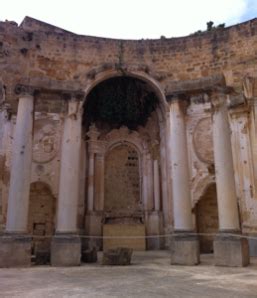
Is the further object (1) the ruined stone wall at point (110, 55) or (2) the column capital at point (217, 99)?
(1) the ruined stone wall at point (110, 55)

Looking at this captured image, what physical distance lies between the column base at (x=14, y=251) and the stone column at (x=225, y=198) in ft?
17.2

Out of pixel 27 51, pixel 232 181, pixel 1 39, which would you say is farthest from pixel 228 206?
pixel 1 39

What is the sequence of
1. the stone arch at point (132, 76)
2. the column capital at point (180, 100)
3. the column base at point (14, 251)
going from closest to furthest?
the column base at point (14, 251) → the column capital at point (180, 100) → the stone arch at point (132, 76)

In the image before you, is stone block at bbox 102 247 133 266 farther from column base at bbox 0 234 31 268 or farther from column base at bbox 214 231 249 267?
column base at bbox 214 231 249 267

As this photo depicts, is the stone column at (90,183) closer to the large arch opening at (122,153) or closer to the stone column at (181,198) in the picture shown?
the large arch opening at (122,153)

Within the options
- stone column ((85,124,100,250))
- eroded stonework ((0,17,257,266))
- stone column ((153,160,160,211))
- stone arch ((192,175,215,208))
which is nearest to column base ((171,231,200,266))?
eroded stonework ((0,17,257,266))

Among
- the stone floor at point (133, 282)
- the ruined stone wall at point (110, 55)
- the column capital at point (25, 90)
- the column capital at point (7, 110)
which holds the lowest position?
the stone floor at point (133, 282)

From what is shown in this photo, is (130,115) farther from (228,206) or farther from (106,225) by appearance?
(228,206)

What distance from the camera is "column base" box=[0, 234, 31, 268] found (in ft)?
29.8

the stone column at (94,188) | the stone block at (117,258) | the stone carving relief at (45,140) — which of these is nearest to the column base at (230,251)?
the stone block at (117,258)

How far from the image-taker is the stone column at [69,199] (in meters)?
9.45

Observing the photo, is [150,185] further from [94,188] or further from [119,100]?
[119,100]

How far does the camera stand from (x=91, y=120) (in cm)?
1534

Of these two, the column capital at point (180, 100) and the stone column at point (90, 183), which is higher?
the column capital at point (180, 100)
